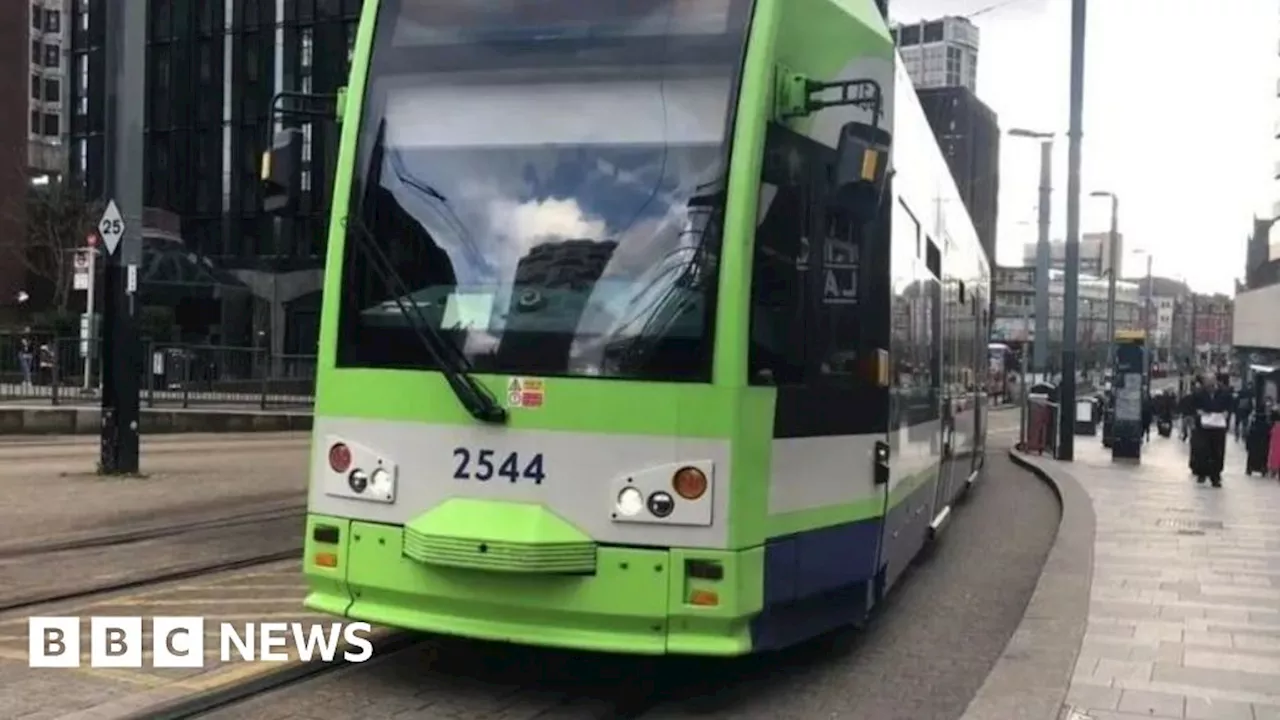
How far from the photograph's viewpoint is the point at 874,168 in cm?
604

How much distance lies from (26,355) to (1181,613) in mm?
21038

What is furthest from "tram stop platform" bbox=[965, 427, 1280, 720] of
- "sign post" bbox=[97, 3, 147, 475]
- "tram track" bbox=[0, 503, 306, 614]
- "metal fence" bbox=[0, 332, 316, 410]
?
"metal fence" bbox=[0, 332, 316, 410]

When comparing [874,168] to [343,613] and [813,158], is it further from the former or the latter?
[343,613]

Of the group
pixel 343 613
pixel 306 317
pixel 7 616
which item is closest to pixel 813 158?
pixel 343 613

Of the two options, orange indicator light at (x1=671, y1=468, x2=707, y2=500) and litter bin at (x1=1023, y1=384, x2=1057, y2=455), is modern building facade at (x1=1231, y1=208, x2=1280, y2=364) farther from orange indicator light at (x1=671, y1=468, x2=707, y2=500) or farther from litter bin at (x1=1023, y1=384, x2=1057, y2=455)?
orange indicator light at (x1=671, y1=468, x2=707, y2=500)

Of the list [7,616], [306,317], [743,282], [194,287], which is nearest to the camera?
[743,282]

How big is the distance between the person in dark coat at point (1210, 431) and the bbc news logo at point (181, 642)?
51.0 ft

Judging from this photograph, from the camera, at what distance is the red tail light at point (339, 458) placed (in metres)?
6.26

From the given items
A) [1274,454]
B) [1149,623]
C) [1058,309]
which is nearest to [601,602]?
[1149,623]

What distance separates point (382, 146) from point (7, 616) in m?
3.54

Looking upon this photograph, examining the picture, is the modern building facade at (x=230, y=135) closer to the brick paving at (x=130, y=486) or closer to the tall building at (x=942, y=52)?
the tall building at (x=942, y=52)

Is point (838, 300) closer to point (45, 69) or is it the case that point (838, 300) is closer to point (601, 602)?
point (601, 602)

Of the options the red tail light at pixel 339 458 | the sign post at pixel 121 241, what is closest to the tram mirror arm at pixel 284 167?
the red tail light at pixel 339 458

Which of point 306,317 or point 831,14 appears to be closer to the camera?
point 831,14
